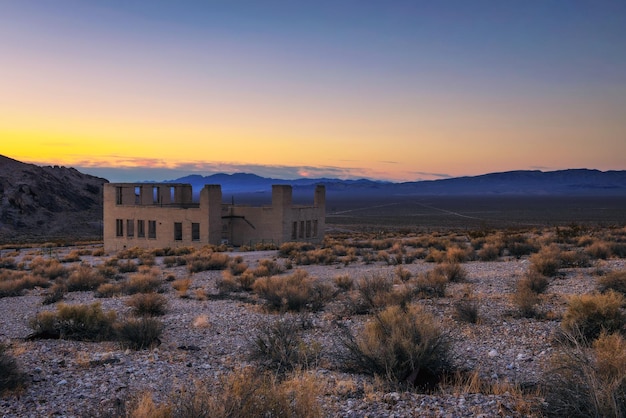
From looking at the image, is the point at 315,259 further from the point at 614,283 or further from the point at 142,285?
the point at 614,283

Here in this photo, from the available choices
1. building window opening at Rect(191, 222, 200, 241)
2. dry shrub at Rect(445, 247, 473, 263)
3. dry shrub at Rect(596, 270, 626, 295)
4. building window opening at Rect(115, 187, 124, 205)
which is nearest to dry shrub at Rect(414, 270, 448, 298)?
dry shrub at Rect(596, 270, 626, 295)

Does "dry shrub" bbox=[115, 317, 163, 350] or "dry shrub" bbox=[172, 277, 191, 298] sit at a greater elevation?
"dry shrub" bbox=[115, 317, 163, 350]

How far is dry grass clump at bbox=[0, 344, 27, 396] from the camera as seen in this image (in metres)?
6.46

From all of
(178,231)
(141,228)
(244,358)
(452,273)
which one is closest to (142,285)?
(244,358)

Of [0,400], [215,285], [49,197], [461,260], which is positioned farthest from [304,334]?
[49,197]

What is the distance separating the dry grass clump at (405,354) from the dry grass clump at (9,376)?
4215 mm

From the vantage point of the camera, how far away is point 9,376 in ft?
21.7

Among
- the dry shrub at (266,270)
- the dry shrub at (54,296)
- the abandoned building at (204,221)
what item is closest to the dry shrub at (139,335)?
the dry shrub at (54,296)

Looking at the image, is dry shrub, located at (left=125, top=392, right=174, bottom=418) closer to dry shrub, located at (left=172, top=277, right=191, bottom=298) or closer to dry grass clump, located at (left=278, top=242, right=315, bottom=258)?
dry shrub, located at (left=172, top=277, right=191, bottom=298)

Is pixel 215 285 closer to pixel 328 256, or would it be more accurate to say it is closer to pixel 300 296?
pixel 300 296

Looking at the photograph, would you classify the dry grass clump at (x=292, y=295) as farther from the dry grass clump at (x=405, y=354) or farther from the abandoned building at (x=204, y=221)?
the abandoned building at (x=204, y=221)

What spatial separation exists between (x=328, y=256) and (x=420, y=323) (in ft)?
52.7

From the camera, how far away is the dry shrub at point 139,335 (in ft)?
29.7

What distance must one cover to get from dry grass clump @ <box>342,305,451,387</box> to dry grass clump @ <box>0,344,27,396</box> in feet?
13.8
